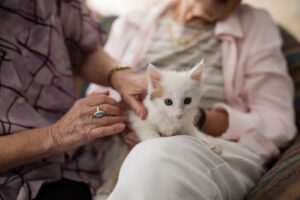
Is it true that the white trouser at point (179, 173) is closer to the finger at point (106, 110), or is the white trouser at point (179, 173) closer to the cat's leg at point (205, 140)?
the cat's leg at point (205, 140)

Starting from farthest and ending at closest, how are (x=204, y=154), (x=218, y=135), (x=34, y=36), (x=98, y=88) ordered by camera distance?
(x=98, y=88), (x=218, y=135), (x=34, y=36), (x=204, y=154)

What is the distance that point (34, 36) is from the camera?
0.90m

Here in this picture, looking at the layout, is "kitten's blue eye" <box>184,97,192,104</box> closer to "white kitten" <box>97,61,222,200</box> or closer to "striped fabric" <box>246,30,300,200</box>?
"white kitten" <box>97,61,222,200</box>

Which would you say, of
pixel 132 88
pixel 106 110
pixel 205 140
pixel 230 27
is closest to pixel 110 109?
pixel 106 110

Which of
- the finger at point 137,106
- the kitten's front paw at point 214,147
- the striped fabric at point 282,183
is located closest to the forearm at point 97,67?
the finger at point 137,106

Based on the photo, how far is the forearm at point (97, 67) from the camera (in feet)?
3.54

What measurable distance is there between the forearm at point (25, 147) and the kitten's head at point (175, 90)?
256mm

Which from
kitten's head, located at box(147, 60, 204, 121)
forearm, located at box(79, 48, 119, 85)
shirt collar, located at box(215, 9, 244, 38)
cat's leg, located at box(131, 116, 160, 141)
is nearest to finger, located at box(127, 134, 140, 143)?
cat's leg, located at box(131, 116, 160, 141)

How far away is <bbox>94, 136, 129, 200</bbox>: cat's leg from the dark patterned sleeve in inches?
11.4

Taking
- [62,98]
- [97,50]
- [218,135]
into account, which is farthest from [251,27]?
[62,98]

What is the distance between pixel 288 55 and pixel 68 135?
0.84 meters

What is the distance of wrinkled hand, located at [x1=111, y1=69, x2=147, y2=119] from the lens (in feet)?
2.89

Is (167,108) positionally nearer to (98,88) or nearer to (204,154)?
(204,154)

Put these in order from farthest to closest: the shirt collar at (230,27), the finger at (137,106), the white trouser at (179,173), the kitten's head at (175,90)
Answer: the shirt collar at (230,27), the finger at (137,106), the kitten's head at (175,90), the white trouser at (179,173)
